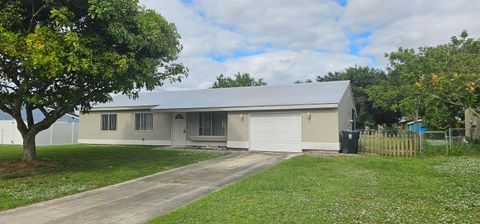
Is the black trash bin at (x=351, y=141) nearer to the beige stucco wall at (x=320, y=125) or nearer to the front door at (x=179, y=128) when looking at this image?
the beige stucco wall at (x=320, y=125)

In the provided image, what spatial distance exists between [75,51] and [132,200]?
4.31 meters

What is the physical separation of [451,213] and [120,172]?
9.01 m

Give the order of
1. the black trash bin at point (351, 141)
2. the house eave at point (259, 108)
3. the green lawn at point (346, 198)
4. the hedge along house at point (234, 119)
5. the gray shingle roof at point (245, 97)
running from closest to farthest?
the green lawn at point (346, 198), the black trash bin at point (351, 141), the house eave at point (259, 108), the hedge along house at point (234, 119), the gray shingle roof at point (245, 97)

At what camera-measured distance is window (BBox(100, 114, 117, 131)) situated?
2325cm

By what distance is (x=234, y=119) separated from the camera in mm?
18812

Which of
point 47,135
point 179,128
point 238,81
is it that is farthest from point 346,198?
point 238,81

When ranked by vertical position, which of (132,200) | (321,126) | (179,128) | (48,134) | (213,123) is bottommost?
(132,200)

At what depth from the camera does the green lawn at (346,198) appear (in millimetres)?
5609

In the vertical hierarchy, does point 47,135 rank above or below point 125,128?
below

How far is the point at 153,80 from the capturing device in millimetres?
12008

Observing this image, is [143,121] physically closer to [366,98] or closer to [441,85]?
[441,85]

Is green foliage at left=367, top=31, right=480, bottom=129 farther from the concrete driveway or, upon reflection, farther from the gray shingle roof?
the concrete driveway

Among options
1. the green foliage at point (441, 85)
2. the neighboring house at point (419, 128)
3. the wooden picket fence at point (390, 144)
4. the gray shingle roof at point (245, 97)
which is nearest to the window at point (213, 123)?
the gray shingle roof at point (245, 97)

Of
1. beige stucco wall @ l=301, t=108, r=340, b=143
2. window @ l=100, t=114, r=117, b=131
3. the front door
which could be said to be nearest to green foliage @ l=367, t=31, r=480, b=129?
beige stucco wall @ l=301, t=108, r=340, b=143
